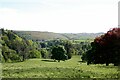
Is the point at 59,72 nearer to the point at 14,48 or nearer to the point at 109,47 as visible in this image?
the point at 109,47

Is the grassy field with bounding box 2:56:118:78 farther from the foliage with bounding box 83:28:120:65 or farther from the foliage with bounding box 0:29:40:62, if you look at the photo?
the foliage with bounding box 0:29:40:62

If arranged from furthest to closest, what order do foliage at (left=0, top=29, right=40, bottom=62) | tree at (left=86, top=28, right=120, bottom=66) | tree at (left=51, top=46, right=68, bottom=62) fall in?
foliage at (left=0, top=29, right=40, bottom=62) < tree at (left=51, top=46, right=68, bottom=62) < tree at (left=86, top=28, right=120, bottom=66)

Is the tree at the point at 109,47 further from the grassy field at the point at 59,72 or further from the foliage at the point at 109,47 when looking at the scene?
the grassy field at the point at 59,72

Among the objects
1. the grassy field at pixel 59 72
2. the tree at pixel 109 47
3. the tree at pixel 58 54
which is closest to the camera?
the grassy field at pixel 59 72

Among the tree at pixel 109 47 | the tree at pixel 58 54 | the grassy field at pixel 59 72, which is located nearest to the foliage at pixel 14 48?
the tree at pixel 58 54

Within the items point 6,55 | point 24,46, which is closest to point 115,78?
point 6,55

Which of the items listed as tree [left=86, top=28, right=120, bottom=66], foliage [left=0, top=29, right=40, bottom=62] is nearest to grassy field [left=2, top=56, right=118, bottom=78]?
tree [left=86, top=28, right=120, bottom=66]

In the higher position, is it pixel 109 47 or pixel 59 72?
pixel 109 47

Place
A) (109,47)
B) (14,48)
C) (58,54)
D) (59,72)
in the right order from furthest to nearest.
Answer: (14,48)
(58,54)
(109,47)
(59,72)

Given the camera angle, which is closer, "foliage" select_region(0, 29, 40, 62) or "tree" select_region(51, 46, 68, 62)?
"tree" select_region(51, 46, 68, 62)

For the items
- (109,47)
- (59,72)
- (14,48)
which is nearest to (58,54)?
(14,48)

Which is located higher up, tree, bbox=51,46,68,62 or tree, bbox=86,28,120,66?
tree, bbox=86,28,120,66

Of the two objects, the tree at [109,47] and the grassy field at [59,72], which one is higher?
the tree at [109,47]

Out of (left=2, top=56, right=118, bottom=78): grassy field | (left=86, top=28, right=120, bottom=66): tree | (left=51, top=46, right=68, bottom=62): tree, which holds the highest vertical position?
(left=86, top=28, right=120, bottom=66): tree
